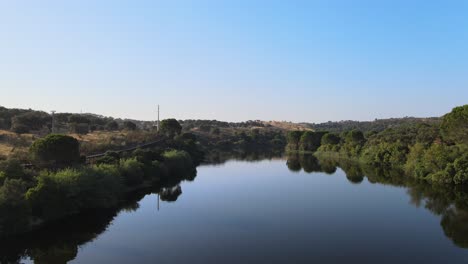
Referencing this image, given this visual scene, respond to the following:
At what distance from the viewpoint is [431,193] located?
53781 mm

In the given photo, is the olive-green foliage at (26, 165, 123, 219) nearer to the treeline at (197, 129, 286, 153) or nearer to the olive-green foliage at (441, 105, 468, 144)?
the olive-green foliage at (441, 105, 468, 144)

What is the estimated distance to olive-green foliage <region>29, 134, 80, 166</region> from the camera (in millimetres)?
48219

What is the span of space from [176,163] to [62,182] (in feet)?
123

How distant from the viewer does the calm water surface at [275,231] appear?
29.5 meters

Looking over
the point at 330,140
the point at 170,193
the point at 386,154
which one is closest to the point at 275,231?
the point at 170,193

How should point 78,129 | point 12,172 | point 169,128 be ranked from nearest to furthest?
point 12,172
point 78,129
point 169,128

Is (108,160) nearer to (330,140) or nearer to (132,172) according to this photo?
(132,172)

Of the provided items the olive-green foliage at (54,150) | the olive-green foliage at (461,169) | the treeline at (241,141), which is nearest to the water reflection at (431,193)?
the olive-green foliage at (461,169)

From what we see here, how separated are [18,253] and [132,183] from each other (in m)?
28.3

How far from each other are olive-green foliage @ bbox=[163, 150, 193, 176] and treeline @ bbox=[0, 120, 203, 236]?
430 centimetres

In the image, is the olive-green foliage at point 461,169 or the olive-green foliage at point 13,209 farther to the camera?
the olive-green foliage at point 461,169

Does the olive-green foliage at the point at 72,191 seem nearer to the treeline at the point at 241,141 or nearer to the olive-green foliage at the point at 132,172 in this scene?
the olive-green foliage at the point at 132,172

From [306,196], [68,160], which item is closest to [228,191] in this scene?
[306,196]

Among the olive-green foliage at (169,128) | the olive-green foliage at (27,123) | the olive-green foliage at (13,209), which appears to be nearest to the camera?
the olive-green foliage at (13,209)
